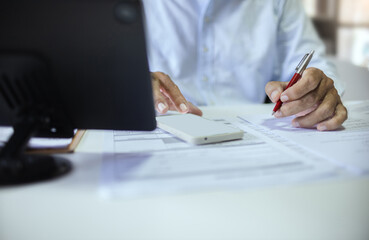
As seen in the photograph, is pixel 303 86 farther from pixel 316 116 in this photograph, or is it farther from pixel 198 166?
→ pixel 198 166

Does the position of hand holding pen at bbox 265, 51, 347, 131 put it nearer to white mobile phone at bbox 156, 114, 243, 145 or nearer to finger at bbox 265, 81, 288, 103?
finger at bbox 265, 81, 288, 103

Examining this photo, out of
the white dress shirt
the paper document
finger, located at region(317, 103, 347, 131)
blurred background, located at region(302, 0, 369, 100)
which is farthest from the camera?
blurred background, located at region(302, 0, 369, 100)

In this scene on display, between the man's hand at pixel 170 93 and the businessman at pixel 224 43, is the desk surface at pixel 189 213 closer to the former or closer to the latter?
the man's hand at pixel 170 93

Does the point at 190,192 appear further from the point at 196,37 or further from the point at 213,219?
the point at 196,37

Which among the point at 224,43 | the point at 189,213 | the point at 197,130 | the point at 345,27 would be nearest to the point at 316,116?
the point at 197,130

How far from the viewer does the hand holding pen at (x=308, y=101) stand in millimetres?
606

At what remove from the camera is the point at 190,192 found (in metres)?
0.35

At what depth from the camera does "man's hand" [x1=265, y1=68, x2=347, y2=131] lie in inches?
23.8

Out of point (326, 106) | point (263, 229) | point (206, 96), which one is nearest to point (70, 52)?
point (263, 229)

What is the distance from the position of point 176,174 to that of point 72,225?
118mm

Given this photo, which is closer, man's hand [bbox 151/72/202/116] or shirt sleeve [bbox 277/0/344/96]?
man's hand [bbox 151/72/202/116]

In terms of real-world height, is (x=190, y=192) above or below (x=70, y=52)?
below

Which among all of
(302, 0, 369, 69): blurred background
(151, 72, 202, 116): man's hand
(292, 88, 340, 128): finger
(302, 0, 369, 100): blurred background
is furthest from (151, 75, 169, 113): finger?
(302, 0, 369, 69): blurred background

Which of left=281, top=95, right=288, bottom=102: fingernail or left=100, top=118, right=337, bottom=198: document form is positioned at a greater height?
left=281, top=95, right=288, bottom=102: fingernail
